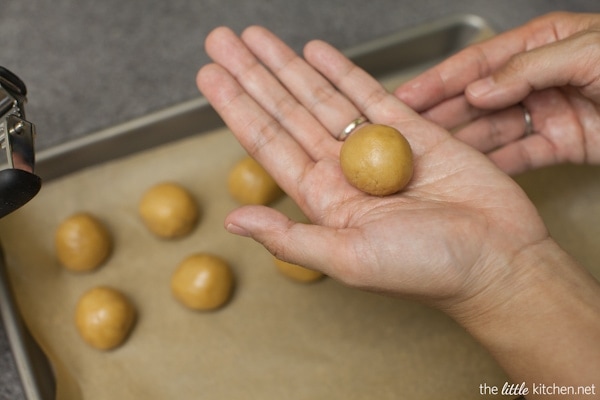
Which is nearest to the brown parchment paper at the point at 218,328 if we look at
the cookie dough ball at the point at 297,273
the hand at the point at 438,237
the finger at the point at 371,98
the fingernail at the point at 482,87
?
the cookie dough ball at the point at 297,273

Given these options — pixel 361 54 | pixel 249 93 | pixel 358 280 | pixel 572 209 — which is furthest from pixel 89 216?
pixel 572 209

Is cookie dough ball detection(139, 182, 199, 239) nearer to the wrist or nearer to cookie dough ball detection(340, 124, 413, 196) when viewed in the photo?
cookie dough ball detection(340, 124, 413, 196)

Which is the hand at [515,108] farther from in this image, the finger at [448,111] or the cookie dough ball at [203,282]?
the cookie dough ball at [203,282]

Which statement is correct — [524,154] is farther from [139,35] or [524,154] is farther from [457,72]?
[139,35]

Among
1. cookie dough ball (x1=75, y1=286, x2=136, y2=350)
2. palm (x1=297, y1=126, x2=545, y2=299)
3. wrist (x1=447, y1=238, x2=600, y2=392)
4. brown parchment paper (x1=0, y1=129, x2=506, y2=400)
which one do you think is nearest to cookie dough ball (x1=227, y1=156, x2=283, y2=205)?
brown parchment paper (x1=0, y1=129, x2=506, y2=400)

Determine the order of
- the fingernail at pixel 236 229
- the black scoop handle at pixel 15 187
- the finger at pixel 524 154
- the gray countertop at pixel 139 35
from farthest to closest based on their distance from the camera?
the gray countertop at pixel 139 35 → the finger at pixel 524 154 → the fingernail at pixel 236 229 → the black scoop handle at pixel 15 187

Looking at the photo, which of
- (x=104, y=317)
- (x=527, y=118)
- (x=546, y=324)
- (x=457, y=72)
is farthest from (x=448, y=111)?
(x=104, y=317)

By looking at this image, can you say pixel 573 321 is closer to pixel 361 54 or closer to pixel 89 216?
pixel 361 54
